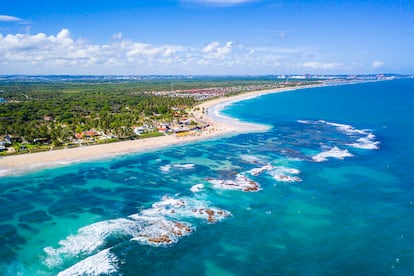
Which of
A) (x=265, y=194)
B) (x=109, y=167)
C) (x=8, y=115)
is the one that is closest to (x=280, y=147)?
(x=265, y=194)

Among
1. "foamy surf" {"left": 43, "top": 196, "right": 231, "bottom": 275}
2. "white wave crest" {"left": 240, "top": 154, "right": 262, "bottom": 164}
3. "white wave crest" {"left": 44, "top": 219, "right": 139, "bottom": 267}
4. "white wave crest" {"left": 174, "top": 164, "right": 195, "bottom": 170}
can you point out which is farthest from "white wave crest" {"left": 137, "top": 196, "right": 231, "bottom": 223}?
"white wave crest" {"left": 240, "top": 154, "right": 262, "bottom": 164}

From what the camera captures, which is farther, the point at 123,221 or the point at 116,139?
the point at 116,139

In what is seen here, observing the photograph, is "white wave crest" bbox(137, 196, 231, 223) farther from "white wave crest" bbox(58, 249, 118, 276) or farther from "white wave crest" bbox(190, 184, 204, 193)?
"white wave crest" bbox(58, 249, 118, 276)

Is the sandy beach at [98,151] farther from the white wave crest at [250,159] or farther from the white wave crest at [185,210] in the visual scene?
the white wave crest at [185,210]

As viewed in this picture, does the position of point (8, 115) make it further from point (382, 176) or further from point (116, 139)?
point (382, 176)

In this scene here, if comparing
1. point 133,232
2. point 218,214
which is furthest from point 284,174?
point 133,232

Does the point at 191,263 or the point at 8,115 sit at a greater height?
the point at 8,115

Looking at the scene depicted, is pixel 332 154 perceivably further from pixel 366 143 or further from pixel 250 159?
pixel 250 159
